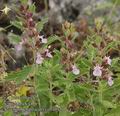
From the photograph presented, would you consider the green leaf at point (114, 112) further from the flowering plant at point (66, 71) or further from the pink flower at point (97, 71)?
the pink flower at point (97, 71)

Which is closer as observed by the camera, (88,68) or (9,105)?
(88,68)

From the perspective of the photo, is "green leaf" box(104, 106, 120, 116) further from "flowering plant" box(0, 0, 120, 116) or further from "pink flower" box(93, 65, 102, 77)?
"pink flower" box(93, 65, 102, 77)

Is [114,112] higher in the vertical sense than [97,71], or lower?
lower

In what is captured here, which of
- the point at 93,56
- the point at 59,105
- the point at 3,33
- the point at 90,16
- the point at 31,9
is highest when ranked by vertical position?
the point at 90,16

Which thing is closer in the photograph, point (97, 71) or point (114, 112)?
point (97, 71)

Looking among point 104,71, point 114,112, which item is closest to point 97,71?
point 104,71

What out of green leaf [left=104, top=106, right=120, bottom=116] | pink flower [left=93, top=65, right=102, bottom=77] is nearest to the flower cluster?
pink flower [left=93, top=65, right=102, bottom=77]

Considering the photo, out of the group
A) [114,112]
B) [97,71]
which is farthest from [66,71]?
[114,112]

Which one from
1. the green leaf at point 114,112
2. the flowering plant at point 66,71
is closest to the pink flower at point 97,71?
the flowering plant at point 66,71

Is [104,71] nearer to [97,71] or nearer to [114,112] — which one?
[97,71]

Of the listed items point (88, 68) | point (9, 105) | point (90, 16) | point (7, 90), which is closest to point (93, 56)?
point (88, 68)

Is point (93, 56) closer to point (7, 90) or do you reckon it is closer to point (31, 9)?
point (31, 9)
